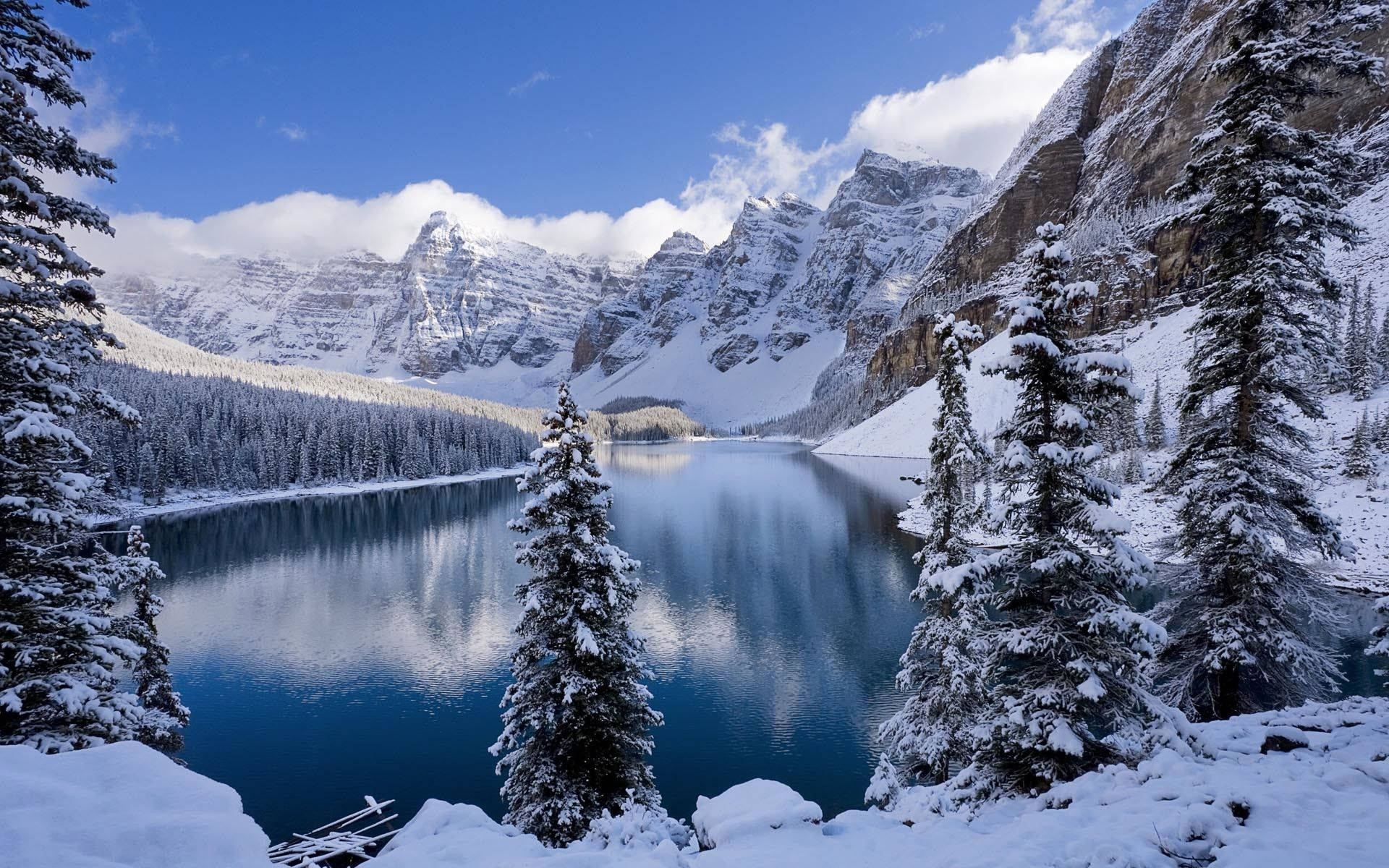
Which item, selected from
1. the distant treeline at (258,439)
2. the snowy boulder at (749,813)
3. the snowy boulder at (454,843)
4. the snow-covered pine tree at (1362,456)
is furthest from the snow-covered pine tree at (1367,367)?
the distant treeline at (258,439)

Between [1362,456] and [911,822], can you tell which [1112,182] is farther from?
[911,822]

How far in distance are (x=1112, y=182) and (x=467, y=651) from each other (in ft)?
572

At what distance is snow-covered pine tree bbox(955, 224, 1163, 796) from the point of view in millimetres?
10078

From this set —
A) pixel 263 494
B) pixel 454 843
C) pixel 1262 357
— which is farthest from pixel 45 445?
pixel 263 494

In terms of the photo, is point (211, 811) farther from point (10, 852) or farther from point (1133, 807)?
point (1133, 807)

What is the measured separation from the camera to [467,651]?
101ft

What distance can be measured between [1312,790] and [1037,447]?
5949 millimetres

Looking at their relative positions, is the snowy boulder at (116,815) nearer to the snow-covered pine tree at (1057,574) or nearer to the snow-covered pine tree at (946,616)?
the snow-covered pine tree at (1057,574)

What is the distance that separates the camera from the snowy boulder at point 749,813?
8.10 meters

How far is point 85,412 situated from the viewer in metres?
10.0

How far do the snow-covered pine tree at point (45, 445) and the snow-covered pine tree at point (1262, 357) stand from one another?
1962 centimetres

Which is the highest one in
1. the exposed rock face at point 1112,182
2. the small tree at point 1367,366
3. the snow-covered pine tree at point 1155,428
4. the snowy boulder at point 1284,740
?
the exposed rock face at point 1112,182

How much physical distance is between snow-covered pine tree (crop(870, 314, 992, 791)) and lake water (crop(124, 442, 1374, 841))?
159 inches

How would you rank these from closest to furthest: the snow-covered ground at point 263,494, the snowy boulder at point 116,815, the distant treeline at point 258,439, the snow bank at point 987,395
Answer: the snowy boulder at point 116,815, the snow-covered ground at point 263,494, the distant treeline at point 258,439, the snow bank at point 987,395
